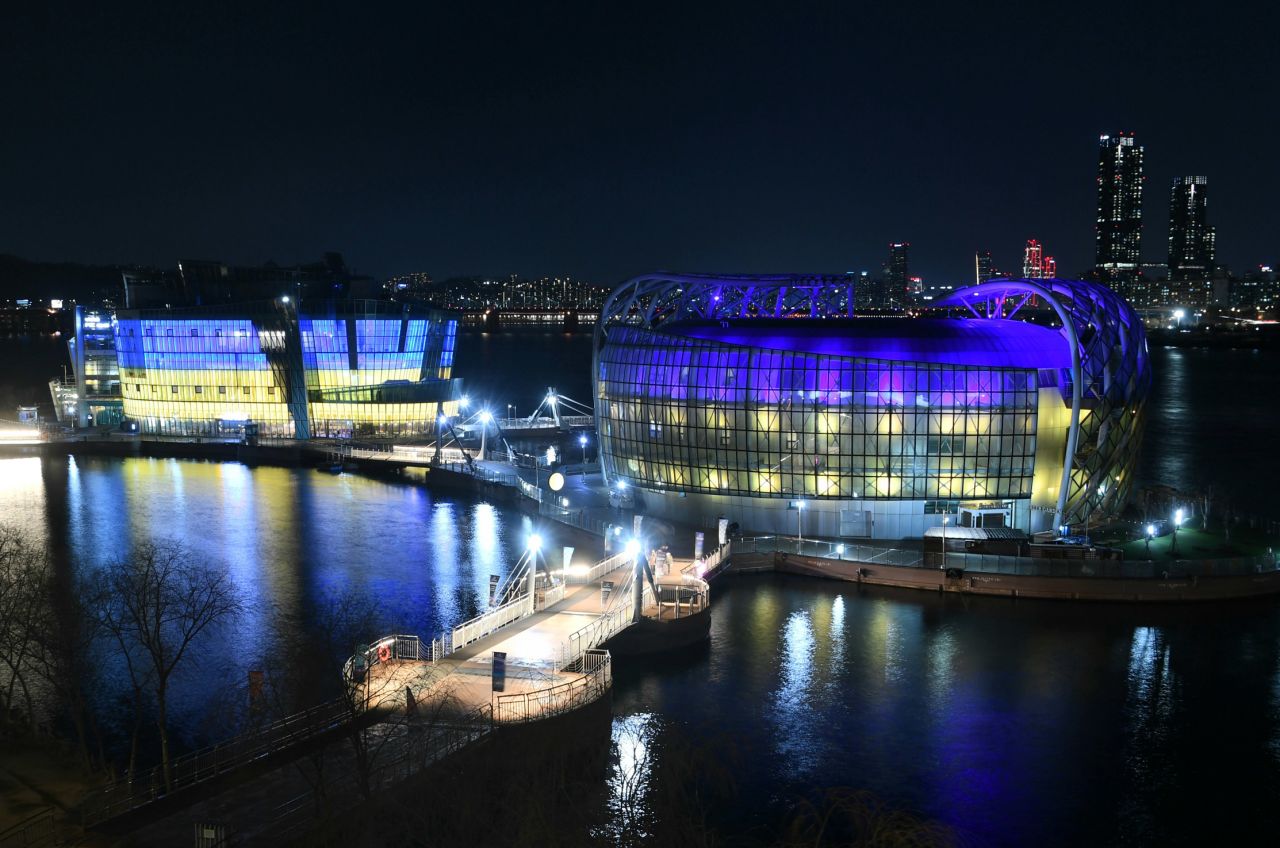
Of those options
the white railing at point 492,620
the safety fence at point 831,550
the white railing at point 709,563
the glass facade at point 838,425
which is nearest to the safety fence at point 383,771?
the white railing at point 492,620

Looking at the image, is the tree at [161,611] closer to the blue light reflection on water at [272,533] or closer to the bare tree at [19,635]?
the blue light reflection on water at [272,533]

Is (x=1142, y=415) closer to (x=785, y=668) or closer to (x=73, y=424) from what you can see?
(x=785, y=668)

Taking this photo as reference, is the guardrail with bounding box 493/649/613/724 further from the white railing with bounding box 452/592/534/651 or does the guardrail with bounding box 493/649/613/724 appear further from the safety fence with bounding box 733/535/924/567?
the safety fence with bounding box 733/535/924/567

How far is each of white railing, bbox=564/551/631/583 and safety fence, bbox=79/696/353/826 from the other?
687 inches

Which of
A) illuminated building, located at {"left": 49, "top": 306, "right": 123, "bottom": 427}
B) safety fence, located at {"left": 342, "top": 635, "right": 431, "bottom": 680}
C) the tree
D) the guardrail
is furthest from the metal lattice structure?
illuminated building, located at {"left": 49, "top": 306, "right": 123, "bottom": 427}

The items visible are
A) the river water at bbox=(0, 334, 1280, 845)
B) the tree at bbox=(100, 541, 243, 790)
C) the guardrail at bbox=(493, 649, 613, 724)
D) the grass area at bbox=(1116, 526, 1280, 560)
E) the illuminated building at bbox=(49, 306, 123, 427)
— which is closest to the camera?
the river water at bbox=(0, 334, 1280, 845)

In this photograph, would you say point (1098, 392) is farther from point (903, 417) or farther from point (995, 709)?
point (995, 709)

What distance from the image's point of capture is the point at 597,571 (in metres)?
52.1

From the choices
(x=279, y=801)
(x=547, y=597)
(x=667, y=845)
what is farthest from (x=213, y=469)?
(x=667, y=845)

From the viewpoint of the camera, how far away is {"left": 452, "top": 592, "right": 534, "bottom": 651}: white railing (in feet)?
134

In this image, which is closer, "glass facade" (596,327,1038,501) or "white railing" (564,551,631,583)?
"white railing" (564,551,631,583)

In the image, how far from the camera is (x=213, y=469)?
9856 centimetres

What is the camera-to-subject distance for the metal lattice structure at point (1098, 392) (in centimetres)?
6247

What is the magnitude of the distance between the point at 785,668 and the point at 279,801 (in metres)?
20.9
